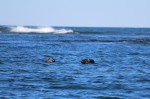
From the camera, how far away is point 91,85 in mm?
33469

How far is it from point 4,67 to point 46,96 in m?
15.8

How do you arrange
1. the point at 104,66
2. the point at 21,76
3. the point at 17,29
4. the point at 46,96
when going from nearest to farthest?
1. the point at 46,96
2. the point at 21,76
3. the point at 104,66
4. the point at 17,29

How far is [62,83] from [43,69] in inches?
337

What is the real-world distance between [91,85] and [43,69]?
9642mm

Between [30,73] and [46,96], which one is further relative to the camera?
[30,73]

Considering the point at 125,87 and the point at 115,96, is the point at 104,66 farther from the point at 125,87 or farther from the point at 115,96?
the point at 115,96

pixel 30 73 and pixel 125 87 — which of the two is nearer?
pixel 125 87

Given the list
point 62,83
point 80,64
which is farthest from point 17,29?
point 62,83

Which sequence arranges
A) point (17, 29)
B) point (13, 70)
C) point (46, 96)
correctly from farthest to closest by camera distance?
point (17, 29) → point (13, 70) → point (46, 96)

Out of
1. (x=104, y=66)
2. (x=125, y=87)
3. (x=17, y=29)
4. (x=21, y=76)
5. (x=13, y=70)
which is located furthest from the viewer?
(x=17, y=29)

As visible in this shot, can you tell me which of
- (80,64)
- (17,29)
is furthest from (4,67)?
(17,29)

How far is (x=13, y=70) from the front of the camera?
1639 inches

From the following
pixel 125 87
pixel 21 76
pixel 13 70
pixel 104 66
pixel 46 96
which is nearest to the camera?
pixel 46 96

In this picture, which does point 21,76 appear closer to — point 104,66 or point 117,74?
point 117,74
